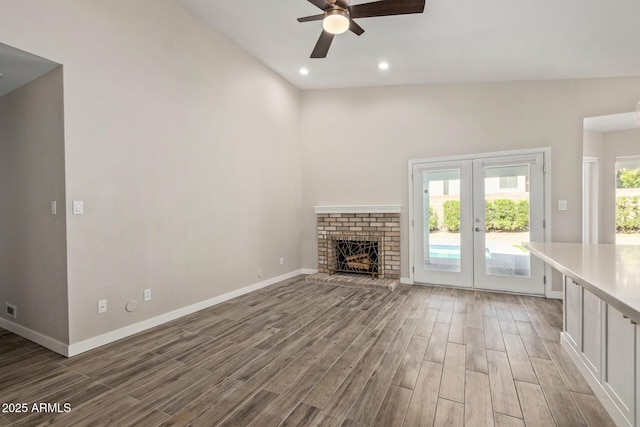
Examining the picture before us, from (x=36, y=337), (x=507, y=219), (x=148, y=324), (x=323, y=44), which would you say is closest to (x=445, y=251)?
(x=507, y=219)

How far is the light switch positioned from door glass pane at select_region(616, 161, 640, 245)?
293 inches

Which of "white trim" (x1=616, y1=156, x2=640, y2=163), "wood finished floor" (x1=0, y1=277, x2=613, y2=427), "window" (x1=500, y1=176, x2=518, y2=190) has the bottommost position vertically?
"wood finished floor" (x1=0, y1=277, x2=613, y2=427)

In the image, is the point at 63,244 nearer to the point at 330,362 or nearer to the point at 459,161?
the point at 330,362

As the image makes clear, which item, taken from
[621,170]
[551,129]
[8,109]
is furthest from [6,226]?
[621,170]

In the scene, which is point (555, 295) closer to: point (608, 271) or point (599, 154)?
point (599, 154)

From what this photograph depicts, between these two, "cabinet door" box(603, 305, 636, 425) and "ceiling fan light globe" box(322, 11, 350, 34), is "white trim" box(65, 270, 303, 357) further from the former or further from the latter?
"cabinet door" box(603, 305, 636, 425)

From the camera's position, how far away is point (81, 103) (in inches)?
107

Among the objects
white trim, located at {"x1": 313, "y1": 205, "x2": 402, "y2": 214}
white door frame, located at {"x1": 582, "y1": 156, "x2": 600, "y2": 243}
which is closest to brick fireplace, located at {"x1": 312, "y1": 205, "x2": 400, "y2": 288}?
white trim, located at {"x1": 313, "y1": 205, "x2": 402, "y2": 214}

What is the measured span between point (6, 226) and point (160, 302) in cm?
179

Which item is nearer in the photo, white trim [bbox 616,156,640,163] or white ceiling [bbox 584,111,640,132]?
white ceiling [bbox 584,111,640,132]

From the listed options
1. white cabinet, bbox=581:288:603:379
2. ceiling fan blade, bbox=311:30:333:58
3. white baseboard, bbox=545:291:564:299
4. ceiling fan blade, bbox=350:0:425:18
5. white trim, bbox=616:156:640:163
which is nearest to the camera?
white cabinet, bbox=581:288:603:379

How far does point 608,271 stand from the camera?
1.60m

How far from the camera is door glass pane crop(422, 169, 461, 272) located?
4.80 m

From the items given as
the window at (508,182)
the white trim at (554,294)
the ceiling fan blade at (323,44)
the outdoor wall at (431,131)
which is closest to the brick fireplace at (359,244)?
the outdoor wall at (431,131)
